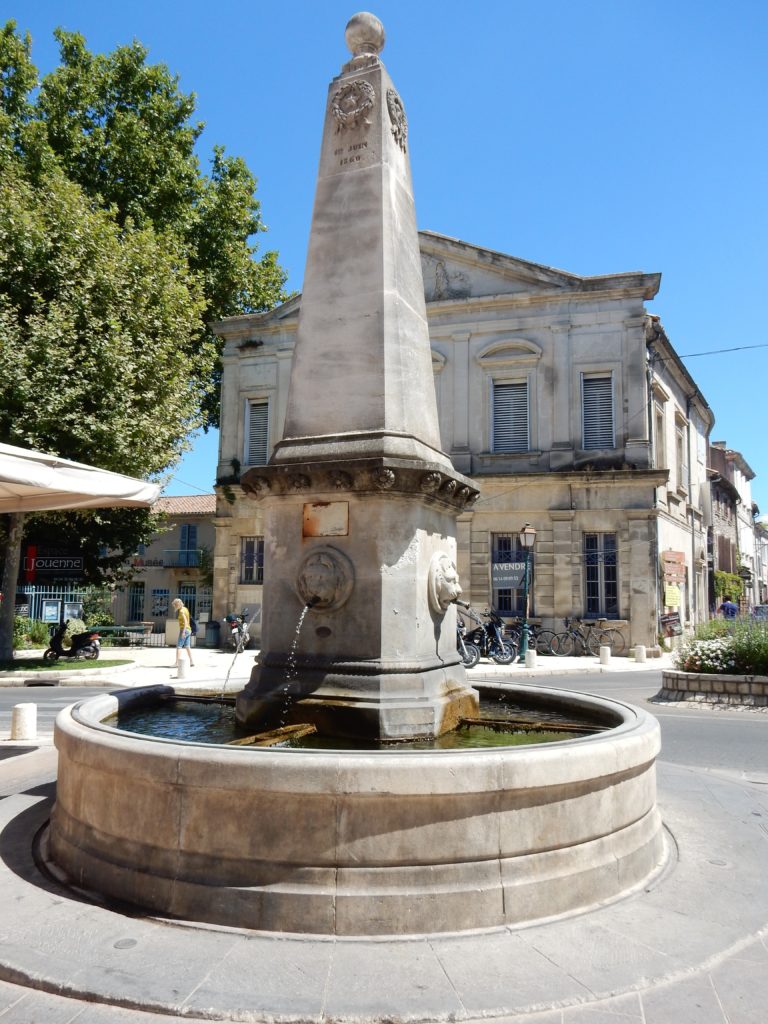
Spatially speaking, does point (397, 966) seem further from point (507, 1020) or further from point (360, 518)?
point (360, 518)

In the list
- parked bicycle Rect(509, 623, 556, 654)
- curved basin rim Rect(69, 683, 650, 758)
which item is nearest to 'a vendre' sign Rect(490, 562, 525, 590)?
parked bicycle Rect(509, 623, 556, 654)

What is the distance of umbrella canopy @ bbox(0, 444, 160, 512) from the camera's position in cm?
650

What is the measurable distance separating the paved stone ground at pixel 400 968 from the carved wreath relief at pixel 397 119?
5.95m

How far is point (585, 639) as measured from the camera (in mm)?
22875

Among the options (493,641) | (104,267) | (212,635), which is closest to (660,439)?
(493,641)

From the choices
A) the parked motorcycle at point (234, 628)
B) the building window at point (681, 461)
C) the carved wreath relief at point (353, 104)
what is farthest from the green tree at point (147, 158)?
the carved wreath relief at point (353, 104)

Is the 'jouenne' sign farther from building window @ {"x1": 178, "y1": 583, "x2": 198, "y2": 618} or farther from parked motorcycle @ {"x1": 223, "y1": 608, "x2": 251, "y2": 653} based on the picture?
building window @ {"x1": 178, "y1": 583, "x2": 198, "y2": 618}

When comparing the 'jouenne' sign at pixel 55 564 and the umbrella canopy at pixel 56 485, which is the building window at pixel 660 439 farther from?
the umbrella canopy at pixel 56 485

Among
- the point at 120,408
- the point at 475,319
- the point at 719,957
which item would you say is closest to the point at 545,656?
the point at 475,319

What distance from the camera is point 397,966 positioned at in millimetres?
3275

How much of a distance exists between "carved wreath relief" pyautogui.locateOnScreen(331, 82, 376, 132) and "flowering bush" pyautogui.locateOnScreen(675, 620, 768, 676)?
10.3 meters

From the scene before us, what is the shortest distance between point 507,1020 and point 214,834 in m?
1.57

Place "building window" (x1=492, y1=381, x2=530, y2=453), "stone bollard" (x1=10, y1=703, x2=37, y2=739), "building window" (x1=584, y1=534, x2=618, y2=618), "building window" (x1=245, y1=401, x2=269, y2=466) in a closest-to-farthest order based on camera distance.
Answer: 1. "stone bollard" (x1=10, y1=703, x2=37, y2=739)
2. "building window" (x1=584, y1=534, x2=618, y2=618)
3. "building window" (x1=492, y1=381, x2=530, y2=453)
4. "building window" (x1=245, y1=401, x2=269, y2=466)

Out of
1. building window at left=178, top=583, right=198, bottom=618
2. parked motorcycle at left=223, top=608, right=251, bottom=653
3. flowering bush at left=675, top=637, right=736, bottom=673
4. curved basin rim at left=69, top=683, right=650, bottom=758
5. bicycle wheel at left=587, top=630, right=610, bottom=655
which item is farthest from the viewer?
building window at left=178, top=583, right=198, bottom=618
